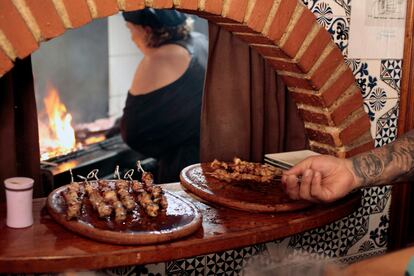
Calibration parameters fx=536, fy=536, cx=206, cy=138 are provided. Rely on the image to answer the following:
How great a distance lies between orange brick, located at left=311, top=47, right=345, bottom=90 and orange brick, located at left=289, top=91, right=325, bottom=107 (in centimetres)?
8

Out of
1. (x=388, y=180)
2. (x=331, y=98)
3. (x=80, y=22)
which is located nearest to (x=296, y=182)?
(x=388, y=180)

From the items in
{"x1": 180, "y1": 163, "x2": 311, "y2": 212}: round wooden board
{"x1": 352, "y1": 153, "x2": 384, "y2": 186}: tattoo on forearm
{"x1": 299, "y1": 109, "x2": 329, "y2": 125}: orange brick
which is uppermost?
{"x1": 299, "y1": 109, "x2": 329, "y2": 125}: orange brick

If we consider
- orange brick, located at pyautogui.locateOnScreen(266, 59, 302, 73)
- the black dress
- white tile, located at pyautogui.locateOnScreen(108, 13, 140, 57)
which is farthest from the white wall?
orange brick, located at pyautogui.locateOnScreen(266, 59, 302, 73)

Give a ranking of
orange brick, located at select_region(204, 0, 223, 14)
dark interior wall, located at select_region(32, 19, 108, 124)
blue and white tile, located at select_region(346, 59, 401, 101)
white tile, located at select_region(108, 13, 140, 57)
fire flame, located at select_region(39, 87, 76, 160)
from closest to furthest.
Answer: orange brick, located at select_region(204, 0, 223, 14), blue and white tile, located at select_region(346, 59, 401, 101), fire flame, located at select_region(39, 87, 76, 160), dark interior wall, located at select_region(32, 19, 108, 124), white tile, located at select_region(108, 13, 140, 57)

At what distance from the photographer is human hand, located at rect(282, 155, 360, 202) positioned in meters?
2.16

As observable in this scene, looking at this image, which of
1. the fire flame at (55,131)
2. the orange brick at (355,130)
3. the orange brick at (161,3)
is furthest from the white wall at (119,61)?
the orange brick at (161,3)

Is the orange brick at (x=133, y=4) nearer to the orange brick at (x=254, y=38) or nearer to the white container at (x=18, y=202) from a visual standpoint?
the orange brick at (x=254, y=38)

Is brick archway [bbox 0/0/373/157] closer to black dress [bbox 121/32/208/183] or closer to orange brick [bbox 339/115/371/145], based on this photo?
orange brick [bbox 339/115/371/145]

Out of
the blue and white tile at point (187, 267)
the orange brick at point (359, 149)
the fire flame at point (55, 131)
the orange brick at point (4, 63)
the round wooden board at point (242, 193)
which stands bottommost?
the blue and white tile at point (187, 267)

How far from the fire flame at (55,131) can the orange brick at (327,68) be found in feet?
7.17

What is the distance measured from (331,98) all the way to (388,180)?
20.5 inches

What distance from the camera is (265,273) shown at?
1.17 meters

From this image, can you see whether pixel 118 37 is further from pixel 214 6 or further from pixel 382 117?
pixel 214 6

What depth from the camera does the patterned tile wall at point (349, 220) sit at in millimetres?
2627
